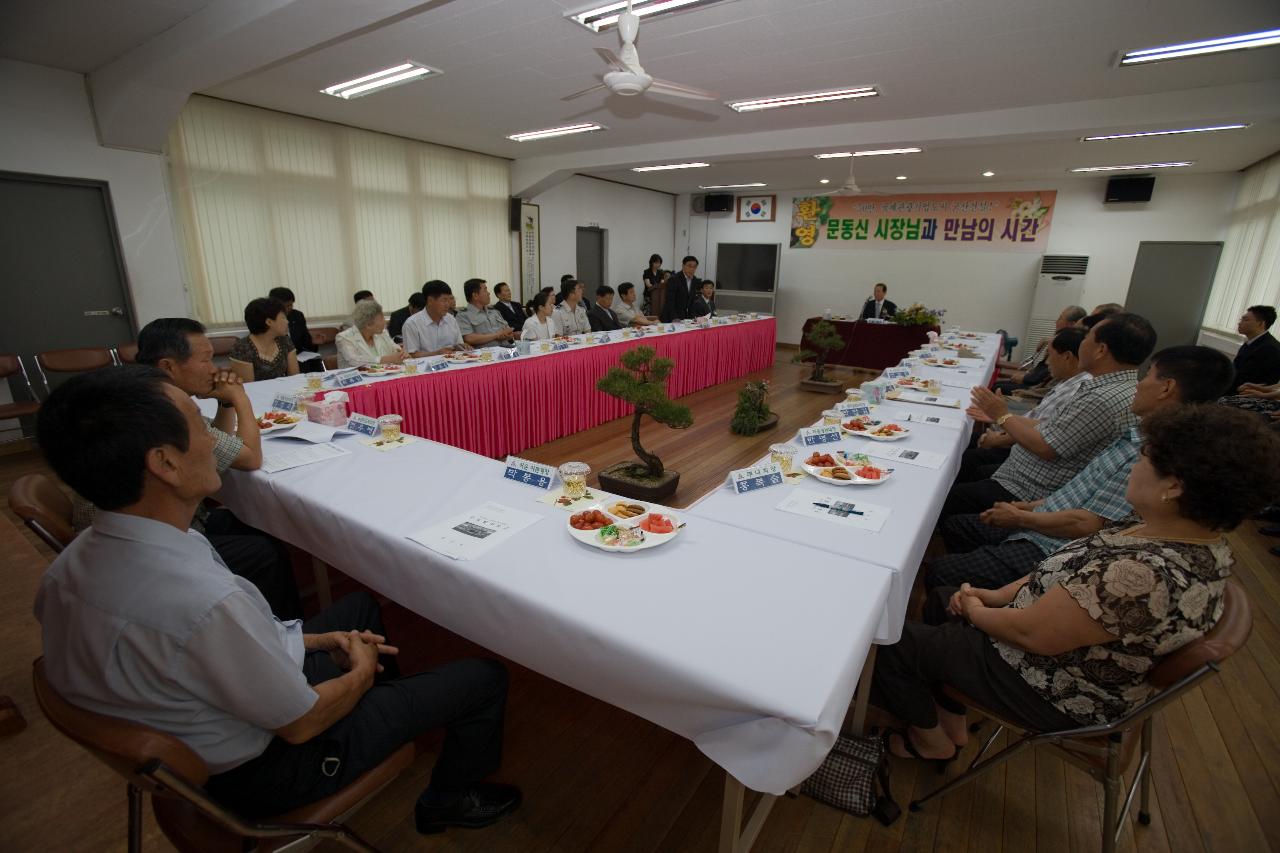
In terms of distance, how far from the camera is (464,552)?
4.52 feet

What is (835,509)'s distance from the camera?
165cm

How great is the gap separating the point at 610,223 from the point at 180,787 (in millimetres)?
9412

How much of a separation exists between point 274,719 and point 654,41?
3.77m

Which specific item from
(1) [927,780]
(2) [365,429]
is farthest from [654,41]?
(1) [927,780]

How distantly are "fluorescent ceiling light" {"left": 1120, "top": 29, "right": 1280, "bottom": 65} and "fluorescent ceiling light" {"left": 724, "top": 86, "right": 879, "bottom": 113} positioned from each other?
1516 mm

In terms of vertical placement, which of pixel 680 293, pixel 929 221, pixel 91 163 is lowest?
pixel 680 293

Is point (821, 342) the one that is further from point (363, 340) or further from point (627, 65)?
point (363, 340)

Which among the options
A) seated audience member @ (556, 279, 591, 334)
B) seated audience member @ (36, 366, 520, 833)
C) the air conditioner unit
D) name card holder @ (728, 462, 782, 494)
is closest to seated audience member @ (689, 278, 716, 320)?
seated audience member @ (556, 279, 591, 334)

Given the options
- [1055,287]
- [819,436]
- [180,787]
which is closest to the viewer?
[180,787]

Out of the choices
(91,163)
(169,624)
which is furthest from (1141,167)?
(91,163)

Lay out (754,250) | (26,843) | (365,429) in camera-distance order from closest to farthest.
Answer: (26,843), (365,429), (754,250)

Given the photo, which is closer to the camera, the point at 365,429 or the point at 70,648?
the point at 70,648

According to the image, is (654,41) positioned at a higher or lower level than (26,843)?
higher

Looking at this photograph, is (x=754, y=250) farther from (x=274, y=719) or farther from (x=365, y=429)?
(x=274, y=719)
